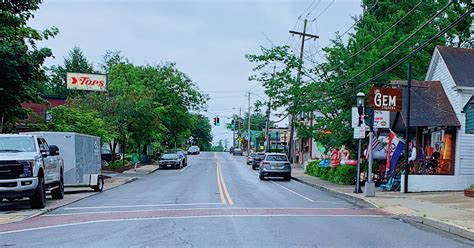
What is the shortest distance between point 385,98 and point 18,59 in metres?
14.6

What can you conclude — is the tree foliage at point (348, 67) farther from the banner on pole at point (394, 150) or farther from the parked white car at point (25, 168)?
the parked white car at point (25, 168)

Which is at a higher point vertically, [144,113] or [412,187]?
[144,113]

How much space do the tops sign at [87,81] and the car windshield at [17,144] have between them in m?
27.2

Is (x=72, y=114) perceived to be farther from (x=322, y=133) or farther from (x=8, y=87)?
(x=322, y=133)

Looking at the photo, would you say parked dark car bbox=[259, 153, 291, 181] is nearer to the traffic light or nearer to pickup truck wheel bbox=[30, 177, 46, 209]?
the traffic light

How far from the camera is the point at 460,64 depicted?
23.3 meters

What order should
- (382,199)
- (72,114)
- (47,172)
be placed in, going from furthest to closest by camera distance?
1. (72,114)
2. (382,199)
3. (47,172)

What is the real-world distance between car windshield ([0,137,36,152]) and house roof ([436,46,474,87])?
17.6 meters

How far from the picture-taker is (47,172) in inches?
637

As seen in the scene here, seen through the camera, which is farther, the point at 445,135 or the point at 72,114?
the point at 72,114

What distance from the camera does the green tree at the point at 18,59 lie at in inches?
735

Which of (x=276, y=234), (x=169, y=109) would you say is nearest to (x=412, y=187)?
(x=276, y=234)

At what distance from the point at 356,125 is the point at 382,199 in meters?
3.88

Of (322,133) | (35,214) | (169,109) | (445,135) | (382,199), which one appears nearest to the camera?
(35,214)
